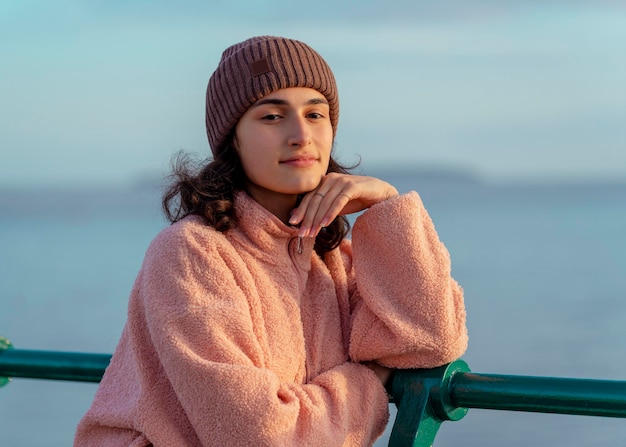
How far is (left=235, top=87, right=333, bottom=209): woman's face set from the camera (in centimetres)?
208

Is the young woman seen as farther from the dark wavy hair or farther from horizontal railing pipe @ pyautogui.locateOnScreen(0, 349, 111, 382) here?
horizontal railing pipe @ pyautogui.locateOnScreen(0, 349, 111, 382)

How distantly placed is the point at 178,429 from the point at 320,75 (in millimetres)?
797

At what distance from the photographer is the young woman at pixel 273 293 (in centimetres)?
183

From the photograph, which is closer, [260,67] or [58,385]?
[260,67]

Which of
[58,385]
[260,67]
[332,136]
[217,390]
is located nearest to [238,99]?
[260,67]

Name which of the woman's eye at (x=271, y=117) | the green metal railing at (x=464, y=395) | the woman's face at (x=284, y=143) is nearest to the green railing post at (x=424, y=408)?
the green metal railing at (x=464, y=395)

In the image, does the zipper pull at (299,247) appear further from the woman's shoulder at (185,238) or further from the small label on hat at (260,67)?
the small label on hat at (260,67)

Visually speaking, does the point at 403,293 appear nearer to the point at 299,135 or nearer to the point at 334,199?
the point at 334,199

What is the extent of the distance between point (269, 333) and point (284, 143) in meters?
0.39

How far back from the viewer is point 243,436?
1.78m

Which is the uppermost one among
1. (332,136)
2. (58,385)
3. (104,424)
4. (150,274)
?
(332,136)

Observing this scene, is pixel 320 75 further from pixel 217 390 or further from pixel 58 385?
pixel 58 385

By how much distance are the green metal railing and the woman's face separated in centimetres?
45

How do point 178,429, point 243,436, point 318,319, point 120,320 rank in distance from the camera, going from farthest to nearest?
point 120,320
point 318,319
point 178,429
point 243,436
